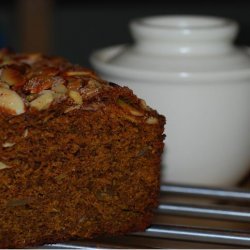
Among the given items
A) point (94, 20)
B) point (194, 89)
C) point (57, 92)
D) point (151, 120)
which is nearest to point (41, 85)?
point (57, 92)

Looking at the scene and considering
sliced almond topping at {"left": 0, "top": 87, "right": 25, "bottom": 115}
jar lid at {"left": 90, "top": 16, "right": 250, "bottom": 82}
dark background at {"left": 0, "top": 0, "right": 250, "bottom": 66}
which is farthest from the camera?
dark background at {"left": 0, "top": 0, "right": 250, "bottom": 66}

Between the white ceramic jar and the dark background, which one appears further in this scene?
the dark background

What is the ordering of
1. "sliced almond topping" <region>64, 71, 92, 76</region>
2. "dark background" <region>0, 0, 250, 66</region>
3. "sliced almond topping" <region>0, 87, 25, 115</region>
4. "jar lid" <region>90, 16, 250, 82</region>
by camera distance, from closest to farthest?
1. "sliced almond topping" <region>0, 87, 25, 115</region>
2. "sliced almond topping" <region>64, 71, 92, 76</region>
3. "jar lid" <region>90, 16, 250, 82</region>
4. "dark background" <region>0, 0, 250, 66</region>

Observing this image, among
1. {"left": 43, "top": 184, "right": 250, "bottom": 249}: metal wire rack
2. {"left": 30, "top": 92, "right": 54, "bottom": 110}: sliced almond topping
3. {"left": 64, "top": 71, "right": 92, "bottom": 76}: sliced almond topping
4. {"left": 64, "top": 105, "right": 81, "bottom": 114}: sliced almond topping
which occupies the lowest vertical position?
{"left": 43, "top": 184, "right": 250, "bottom": 249}: metal wire rack

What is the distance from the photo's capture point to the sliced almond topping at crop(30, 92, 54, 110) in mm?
851

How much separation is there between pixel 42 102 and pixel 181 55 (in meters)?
0.37

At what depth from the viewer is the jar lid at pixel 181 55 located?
3.62 ft

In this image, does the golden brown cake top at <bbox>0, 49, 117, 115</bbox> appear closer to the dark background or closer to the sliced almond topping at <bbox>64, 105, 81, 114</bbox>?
the sliced almond topping at <bbox>64, 105, 81, 114</bbox>

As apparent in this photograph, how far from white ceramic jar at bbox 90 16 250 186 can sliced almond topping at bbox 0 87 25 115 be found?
1.00ft

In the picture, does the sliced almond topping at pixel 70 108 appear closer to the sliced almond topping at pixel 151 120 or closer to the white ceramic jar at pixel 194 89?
the sliced almond topping at pixel 151 120

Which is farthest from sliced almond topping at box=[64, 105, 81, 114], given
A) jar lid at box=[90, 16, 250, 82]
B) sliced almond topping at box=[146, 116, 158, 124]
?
jar lid at box=[90, 16, 250, 82]

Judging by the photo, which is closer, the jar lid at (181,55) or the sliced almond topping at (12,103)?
the sliced almond topping at (12,103)

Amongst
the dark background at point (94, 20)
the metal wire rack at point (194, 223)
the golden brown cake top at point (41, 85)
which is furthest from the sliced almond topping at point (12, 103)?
the dark background at point (94, 20)

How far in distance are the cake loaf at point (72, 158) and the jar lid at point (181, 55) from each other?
0.18 metres
